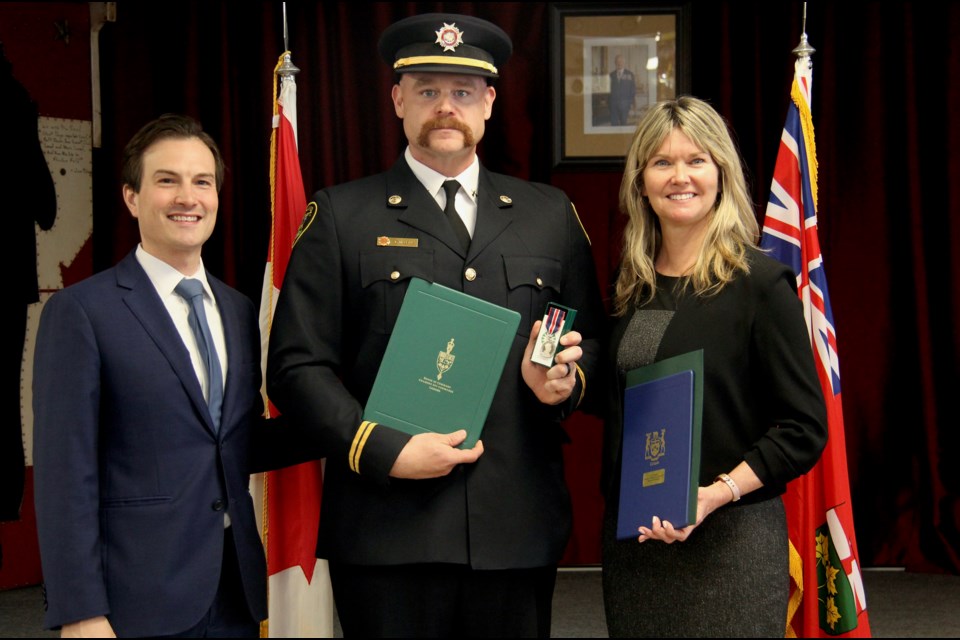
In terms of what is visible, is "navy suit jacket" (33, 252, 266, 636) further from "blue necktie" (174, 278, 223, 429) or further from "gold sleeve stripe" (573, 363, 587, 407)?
"gold sleeve stripe" (573, 363, 587, 407)

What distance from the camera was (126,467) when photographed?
5.74ft

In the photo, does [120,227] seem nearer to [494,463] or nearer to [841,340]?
[494,463]

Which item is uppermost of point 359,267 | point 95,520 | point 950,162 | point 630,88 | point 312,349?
point 630,88

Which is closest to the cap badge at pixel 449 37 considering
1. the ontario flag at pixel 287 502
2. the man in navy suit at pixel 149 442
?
the man in navy suit at pixel 149 442

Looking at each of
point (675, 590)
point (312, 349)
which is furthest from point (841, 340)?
point (312, 349)

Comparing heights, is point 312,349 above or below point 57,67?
below

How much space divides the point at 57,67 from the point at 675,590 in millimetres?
3568

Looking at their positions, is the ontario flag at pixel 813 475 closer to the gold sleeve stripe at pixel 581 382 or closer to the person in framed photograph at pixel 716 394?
the person in framed photograph at pixel 716 394

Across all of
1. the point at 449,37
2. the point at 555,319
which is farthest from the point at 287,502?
the point at 449,37

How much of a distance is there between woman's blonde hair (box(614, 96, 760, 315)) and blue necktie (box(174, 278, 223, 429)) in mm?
867

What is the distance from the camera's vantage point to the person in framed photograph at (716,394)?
1.90 meters

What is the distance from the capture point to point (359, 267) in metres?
2.03

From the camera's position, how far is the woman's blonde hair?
2.01 m

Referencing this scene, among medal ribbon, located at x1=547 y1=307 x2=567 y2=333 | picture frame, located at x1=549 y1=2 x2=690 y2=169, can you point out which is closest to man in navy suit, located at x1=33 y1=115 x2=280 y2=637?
medal ribbon, located at x1=547 y1=307 x2=567 y2=333
